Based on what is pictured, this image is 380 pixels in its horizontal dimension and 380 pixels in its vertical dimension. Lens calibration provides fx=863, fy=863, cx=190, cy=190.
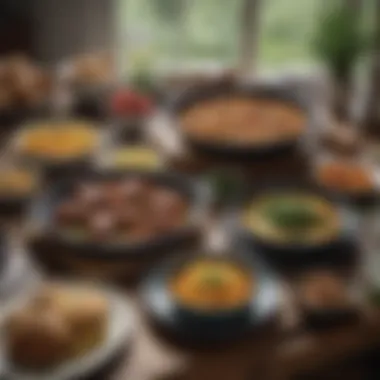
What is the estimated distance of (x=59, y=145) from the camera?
1.88 meters

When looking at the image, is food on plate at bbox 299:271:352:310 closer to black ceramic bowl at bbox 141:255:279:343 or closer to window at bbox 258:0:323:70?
black ceramic bowl at bbox 141:255:279:343

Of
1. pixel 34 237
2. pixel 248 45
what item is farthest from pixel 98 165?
pixel 248 45

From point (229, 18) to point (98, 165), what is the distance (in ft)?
5.18

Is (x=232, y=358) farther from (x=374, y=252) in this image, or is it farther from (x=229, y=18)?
(x=229, y=18)

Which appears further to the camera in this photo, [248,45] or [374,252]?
[248,45]

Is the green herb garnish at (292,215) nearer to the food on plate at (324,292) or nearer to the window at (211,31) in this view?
the food on plate at (324,292)

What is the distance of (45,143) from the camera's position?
1879mm

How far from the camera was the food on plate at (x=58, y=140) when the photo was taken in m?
1.83

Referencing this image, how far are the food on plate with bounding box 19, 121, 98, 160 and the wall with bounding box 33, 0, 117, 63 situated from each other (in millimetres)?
1221

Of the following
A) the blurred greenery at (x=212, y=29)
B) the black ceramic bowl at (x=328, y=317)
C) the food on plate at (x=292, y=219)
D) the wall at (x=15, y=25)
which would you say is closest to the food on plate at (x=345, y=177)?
the food on plate at (x=292, y=219)

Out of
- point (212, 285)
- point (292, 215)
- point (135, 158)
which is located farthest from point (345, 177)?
point (212, 285)

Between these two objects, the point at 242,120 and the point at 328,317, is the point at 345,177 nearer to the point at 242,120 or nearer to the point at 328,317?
the point at 242,120

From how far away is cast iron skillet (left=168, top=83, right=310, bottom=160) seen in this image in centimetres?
186

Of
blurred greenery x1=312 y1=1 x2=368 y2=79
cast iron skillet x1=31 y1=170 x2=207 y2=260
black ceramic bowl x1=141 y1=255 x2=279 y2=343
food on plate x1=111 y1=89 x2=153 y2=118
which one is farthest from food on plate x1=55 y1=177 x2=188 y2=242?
blurred greenery x1=312 y1=1 x2=368 y2=79
